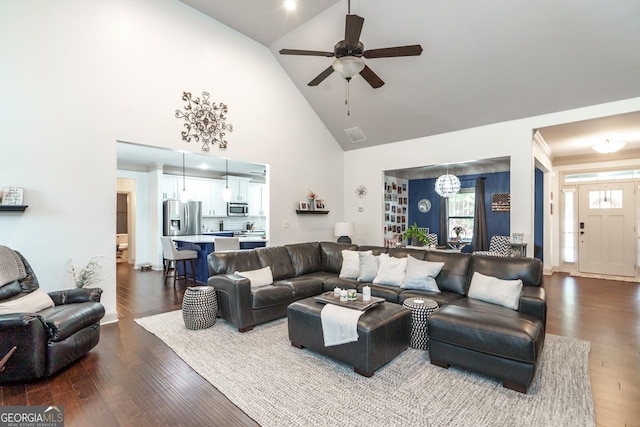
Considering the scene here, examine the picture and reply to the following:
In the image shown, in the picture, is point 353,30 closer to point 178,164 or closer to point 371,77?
point 371,77

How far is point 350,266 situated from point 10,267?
149 inches

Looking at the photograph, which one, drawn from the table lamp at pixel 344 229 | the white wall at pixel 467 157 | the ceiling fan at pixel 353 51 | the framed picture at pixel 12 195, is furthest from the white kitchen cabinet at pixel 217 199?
the ceiling fan at pixel 353 51

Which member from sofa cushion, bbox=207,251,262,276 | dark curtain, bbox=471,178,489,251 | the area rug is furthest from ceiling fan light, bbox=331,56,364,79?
dark curtain, bbox=471,178,489,251

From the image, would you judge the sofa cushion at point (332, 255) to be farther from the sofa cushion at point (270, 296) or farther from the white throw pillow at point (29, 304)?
the white throw pillow at point (29, 304)

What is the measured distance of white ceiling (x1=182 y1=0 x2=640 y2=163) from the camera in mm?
3512

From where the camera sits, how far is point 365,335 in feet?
8.45

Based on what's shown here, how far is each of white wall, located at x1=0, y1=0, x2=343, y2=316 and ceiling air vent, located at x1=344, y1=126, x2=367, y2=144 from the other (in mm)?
2373

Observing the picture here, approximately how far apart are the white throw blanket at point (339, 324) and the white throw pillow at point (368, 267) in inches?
57.7

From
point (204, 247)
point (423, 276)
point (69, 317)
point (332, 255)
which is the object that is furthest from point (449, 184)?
point (69, 317)

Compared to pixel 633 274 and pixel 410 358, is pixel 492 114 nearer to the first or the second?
pixel 410 358

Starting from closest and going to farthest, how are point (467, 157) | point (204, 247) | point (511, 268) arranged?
1. point (511, 268)
2. point (467, 157)
3. point (204, 247)

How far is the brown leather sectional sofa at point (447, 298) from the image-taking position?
7.94 feet

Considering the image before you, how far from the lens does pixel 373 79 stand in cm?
373

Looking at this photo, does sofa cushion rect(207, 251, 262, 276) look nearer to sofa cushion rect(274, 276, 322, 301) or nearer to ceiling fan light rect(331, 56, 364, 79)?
sofa cushion rect(274, 276, 322, 301)
